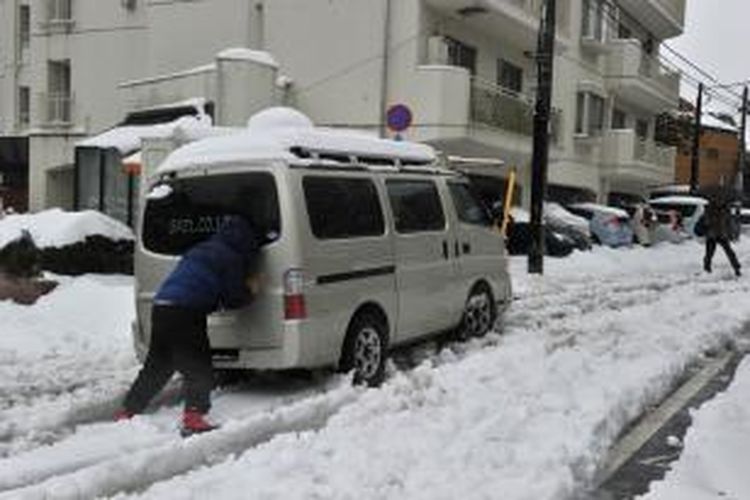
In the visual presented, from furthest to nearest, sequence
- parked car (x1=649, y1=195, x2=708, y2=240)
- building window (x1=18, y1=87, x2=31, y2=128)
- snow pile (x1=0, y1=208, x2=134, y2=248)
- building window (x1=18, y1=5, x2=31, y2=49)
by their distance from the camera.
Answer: building window (x1=18, y1=5, x2=31, y2=49) → building window (x1=18, y1=87, x2=31, y2=128) → parked car (x1=649, y1=195, x2=708, y2=240) → snow pile (x1=0, y1=208, x2=134, y2=248)

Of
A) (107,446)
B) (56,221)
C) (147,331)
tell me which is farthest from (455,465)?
(56,221)

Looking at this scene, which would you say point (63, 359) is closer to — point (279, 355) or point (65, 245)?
point (279, 355)

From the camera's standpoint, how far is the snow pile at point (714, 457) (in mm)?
6266

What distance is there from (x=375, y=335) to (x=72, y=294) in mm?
5143

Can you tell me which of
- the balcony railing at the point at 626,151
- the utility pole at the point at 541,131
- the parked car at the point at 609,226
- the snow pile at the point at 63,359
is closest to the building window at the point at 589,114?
the balcony railing at the point at 626,151

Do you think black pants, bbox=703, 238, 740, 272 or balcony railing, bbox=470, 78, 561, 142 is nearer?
black pants, bbox=703, 238, 740, 272

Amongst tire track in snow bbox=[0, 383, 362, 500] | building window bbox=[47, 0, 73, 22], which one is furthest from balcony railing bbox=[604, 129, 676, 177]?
tire track in snow bbox=[0, 383, 362, 500]

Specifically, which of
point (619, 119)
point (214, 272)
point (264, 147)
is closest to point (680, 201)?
point (619, 119)

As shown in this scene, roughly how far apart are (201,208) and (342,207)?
3.71 ft

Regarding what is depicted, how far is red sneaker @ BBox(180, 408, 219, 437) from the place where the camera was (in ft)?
24.9

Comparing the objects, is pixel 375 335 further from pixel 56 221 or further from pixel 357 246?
pixel 56 221

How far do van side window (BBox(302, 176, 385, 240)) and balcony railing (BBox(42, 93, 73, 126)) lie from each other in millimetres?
23717

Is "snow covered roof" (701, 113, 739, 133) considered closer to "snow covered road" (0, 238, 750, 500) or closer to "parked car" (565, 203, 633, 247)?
"parked car" (565, 203, 633, 247)

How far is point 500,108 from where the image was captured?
27406 mm
